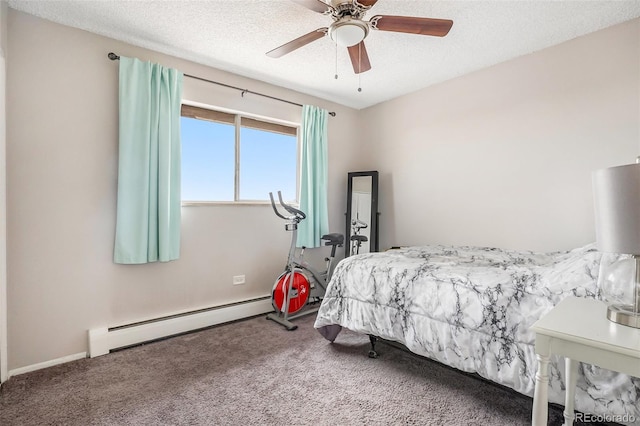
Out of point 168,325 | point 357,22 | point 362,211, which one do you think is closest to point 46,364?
point 168,325

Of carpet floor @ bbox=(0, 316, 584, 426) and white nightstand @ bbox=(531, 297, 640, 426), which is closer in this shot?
white nightstand @ bbox=(531, 297, 640, 426)

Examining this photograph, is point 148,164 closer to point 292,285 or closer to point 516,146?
point 292,285

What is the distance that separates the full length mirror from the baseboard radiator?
134 centimetres

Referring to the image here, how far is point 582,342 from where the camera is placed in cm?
102

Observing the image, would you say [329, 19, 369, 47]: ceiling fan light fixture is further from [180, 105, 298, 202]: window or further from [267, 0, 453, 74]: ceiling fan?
[180, 105, 298, 202]: window

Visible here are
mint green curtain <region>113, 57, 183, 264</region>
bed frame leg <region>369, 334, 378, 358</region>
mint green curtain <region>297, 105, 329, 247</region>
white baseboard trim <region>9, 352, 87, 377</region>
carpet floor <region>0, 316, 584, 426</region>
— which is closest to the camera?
carpet floor <region>0, 316, 584, 426</region>

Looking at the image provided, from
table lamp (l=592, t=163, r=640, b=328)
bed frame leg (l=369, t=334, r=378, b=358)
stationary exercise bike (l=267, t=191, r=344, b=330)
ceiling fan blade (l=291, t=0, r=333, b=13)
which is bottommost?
bed frame leg (l=369, t=334, r=378, b=358)

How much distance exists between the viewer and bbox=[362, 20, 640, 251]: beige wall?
2.39 m

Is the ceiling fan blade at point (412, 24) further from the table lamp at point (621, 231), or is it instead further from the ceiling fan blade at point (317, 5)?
the table lamp at point (621, 231)

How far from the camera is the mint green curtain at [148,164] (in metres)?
2.49

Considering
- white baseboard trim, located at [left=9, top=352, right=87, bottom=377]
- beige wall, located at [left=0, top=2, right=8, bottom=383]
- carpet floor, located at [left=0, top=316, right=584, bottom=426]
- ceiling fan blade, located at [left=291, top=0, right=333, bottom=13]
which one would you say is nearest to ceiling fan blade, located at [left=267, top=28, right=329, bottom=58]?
ceiling fan blade, located at [left=291, top=0, right=333, bottom=13]

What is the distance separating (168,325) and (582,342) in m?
2.84

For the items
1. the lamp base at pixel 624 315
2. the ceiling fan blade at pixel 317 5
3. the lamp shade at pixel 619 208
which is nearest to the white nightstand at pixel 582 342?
the lamp base at pixel 624 315

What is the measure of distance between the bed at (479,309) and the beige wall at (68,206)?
5.26ft
